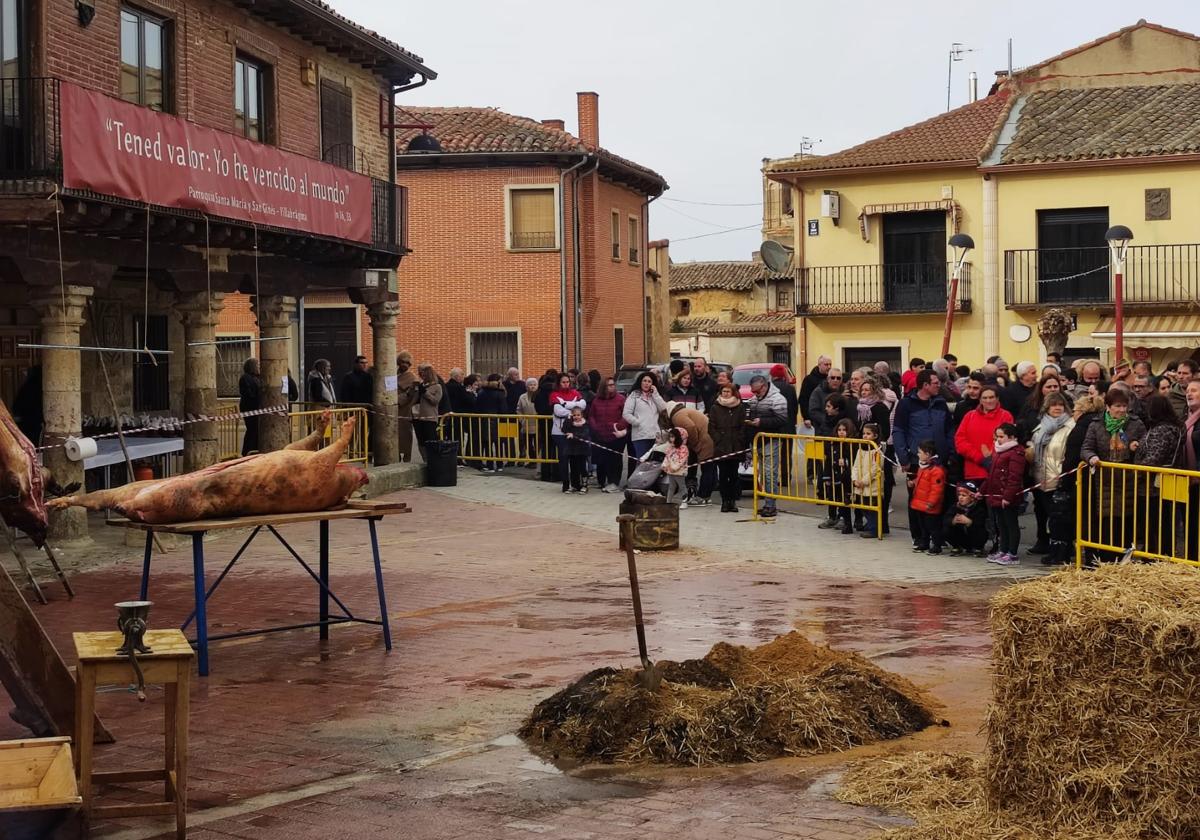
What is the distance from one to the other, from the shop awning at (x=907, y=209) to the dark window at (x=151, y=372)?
1818cm

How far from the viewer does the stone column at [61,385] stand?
16266 millimetres

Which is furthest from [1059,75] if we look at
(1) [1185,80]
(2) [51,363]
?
(2) [51,363]

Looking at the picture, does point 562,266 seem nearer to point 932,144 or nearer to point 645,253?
point 645,253

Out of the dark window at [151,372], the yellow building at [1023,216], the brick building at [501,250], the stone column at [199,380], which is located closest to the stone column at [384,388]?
the dark window at [151,372]

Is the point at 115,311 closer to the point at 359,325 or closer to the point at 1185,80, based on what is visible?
the point at 359,325

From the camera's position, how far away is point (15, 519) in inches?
314

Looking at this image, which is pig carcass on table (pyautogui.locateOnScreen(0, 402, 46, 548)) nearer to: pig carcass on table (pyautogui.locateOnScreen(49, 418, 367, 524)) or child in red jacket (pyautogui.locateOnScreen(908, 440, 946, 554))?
pig carcass on table (pyautogui.locateOnScreen(49, 418, 367, 524))

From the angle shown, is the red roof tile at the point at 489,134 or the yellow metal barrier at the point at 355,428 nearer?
the yellow metal barrier at the point at 355,428

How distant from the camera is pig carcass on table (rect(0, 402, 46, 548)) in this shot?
7.76 meters

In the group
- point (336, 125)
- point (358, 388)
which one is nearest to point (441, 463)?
point (358, 388)

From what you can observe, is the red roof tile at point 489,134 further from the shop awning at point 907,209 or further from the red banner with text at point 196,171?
the red banner with text at point 196,171

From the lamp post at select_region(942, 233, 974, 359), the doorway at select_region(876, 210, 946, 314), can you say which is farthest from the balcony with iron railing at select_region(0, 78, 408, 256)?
the doorway at select_region(876, 210, 946, 314)

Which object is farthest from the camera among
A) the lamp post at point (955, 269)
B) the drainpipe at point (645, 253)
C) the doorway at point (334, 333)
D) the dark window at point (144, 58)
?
the drainpipe at point (645, 253)

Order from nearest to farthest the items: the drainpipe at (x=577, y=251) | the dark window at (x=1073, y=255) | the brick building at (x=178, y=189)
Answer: the brick building at (x=178, y=189)
the dark window at (x=1073, y=255)
the drainpipe at (x=577, y=251)
